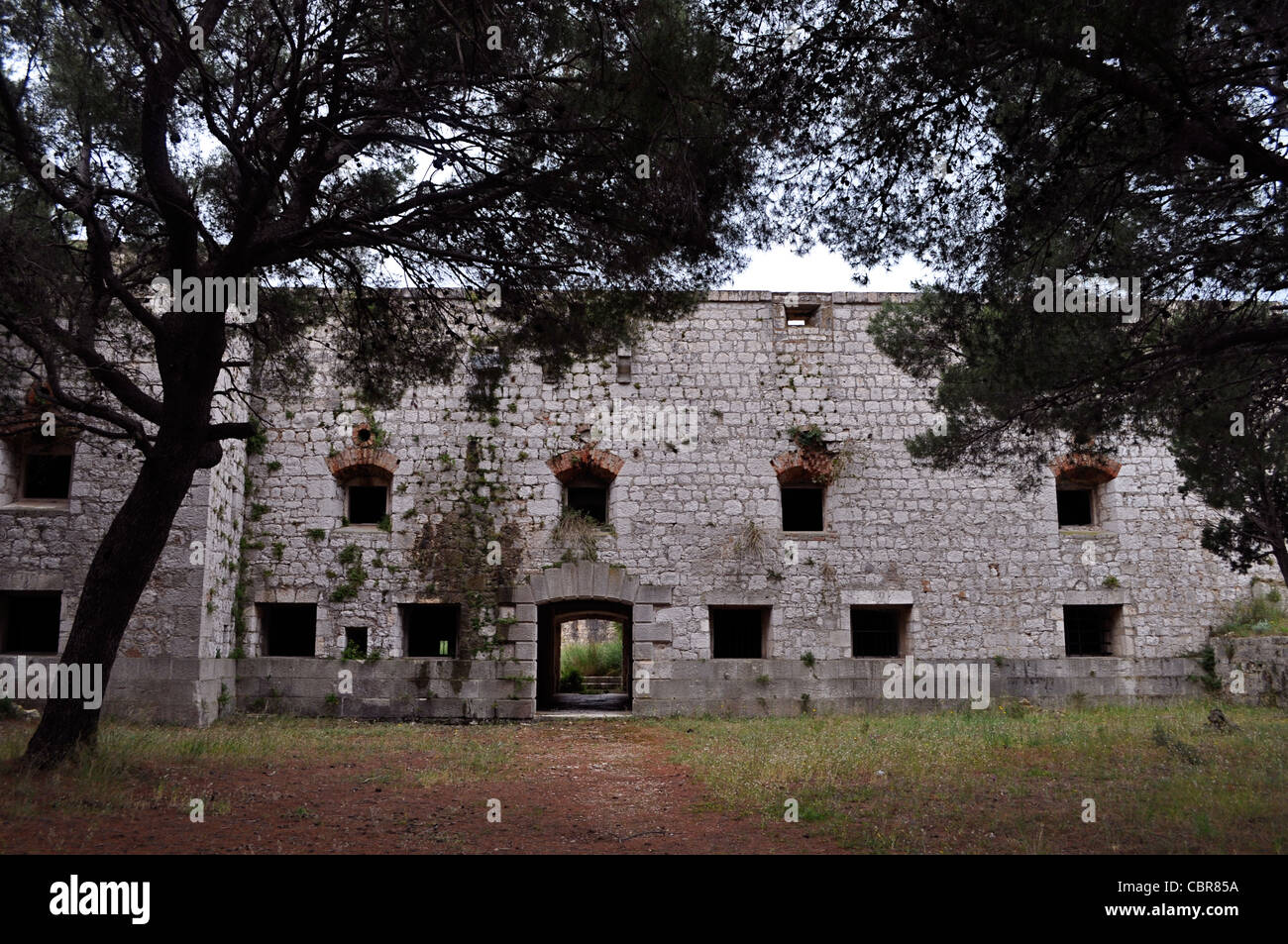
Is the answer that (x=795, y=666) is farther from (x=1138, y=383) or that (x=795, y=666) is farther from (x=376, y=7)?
(x=376, y=7)

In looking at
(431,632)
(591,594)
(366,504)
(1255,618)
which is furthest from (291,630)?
(1255,618)

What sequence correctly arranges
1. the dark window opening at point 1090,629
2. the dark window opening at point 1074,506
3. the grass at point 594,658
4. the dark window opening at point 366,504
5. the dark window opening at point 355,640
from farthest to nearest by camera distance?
the grass at point 594,658
the dark window opening at point 1074,506
the dark window opening at point 1090,629
the dark window opening at point 366,504
the dark window opening at point 355,640

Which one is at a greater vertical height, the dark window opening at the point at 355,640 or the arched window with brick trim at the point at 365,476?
the arched window with brick trim at the point at 365,476

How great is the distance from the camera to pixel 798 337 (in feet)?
44.2

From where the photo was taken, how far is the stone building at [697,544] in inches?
493

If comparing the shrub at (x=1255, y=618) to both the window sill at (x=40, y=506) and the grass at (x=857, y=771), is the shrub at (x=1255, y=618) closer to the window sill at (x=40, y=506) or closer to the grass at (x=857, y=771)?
the grass at (x=857, y=771)

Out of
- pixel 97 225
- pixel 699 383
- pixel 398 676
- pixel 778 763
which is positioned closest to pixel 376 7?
pixel 97 225

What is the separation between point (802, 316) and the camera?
45.3 ft

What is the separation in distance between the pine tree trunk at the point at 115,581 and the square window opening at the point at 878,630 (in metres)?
9.17

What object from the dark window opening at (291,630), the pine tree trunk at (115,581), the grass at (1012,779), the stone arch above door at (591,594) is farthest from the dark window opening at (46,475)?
the grass at (1012,779)

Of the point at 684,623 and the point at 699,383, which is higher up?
the point at 699,383

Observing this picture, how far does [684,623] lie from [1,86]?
30.8 feet

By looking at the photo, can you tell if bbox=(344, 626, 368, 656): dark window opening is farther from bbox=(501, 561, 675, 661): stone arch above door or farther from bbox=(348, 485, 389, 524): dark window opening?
bbox=(501, 561, 675, 661): stone arch above door

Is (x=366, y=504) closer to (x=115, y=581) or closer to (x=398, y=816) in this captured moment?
(x=115, y=581)
